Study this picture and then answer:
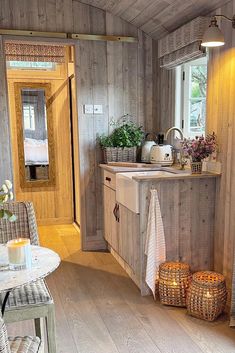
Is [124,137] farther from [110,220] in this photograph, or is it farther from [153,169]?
[110,220]

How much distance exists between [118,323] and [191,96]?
219 centimetres

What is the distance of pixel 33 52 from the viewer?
13.4 ft

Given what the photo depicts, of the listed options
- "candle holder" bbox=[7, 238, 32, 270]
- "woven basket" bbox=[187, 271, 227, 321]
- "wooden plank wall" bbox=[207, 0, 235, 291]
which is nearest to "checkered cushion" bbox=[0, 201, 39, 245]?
"candle holder" bbox=[7, 238, 32, 270]

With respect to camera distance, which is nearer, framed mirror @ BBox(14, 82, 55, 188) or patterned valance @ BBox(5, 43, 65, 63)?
patterned valance @ BBox(5, 43, 65, 63)

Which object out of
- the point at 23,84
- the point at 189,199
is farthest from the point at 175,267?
the point at 23,84

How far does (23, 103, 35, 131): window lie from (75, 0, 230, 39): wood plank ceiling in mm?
1677

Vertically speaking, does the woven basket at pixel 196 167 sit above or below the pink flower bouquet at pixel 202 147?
below

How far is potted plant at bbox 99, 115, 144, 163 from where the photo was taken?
379 centimetres

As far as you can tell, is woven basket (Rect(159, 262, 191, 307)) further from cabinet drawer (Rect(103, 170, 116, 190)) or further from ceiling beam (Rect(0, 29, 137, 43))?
ceiling beam (Rect(0, 29, 137, 43))

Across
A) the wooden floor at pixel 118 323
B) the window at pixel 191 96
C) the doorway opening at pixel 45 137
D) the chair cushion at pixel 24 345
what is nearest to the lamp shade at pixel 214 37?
the window at pixel 191 96

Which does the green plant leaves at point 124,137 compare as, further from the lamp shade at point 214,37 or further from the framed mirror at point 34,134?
the lamp shade at point 214,37

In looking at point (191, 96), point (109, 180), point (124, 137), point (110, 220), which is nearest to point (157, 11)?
point (191, 96)

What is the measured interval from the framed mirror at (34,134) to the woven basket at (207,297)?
3.00 meters

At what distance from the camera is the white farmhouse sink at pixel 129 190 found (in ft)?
9.21
